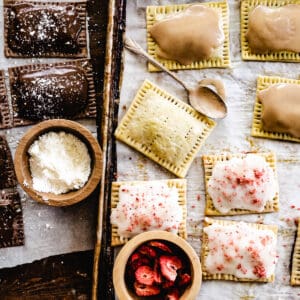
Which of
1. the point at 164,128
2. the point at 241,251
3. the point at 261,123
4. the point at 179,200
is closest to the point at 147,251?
the point at 179,200

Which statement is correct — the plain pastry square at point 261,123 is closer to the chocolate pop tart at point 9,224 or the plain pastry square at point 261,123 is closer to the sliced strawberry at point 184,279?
the sliced strawberry at point 184,279

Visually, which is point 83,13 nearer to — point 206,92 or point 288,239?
point 206,92

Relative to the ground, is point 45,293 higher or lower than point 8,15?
lower

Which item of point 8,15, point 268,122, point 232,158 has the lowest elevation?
point 232,158

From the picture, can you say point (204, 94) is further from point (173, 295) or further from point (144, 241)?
point (173, 295)

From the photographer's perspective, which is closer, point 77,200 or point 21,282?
point 77,200

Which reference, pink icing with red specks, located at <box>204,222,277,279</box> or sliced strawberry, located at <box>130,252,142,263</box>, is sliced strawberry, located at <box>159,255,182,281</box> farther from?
pink icing with red specks, located at <box>204,222,277,279</box>

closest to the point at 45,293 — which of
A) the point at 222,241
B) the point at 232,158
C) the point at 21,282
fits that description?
the point at 21,282

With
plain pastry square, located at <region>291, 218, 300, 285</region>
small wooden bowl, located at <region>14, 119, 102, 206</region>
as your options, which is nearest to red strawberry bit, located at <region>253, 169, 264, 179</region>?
plain pastry square, located at <region>291, 218, 300, 285</region>
